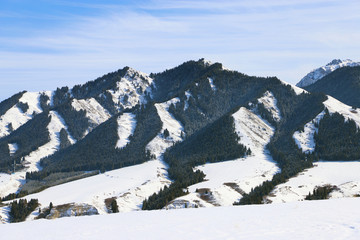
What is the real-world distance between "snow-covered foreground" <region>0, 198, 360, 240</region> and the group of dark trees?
2882 inches

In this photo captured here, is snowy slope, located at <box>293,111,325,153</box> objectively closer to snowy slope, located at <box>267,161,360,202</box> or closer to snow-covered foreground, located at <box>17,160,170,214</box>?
snowy slope, located at <box>267,161,360,202</box>

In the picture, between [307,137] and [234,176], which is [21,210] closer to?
[234,176]

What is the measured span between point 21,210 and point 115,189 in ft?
113

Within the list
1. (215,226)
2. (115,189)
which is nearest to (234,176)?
(115,189)

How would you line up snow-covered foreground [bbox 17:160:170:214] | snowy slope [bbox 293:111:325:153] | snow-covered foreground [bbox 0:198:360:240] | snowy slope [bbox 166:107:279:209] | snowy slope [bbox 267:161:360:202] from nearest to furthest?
snow-covered foreground [bbox 0:198:360:240], snowy slope [bbox 166:107:279:209], snowy slope [bbox 267:161:360:202], snow-covered foreground [bbox 17:160:170:214], snowy slope [bbox 293:111:325:153]

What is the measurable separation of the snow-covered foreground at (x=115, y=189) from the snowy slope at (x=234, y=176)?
61.6 ft

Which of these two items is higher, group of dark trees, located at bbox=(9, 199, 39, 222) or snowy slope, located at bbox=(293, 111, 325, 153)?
snowy slope, located at bbox=(293, 111, 325, 153)

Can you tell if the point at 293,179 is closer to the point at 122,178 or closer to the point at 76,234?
the point at 122,178

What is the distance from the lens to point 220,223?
28.8 meters

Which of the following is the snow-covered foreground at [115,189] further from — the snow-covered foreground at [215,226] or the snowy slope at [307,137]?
the snowy slope at [307,137]

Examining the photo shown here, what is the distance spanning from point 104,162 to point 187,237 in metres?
172

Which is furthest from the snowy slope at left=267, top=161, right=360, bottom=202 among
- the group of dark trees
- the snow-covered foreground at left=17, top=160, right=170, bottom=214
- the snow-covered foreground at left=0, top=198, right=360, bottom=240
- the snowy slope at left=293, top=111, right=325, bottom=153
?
the snow-covered foreground at left=0, top=198, right=360, bottom=240

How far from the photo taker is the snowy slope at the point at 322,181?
106 meters

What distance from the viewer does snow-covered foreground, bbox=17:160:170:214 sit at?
113 metres
